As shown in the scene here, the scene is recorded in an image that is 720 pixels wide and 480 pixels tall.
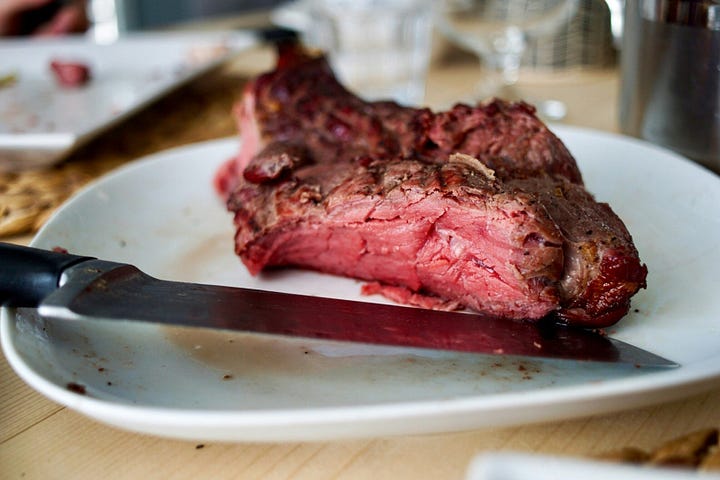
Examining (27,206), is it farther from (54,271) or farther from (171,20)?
(171,20)

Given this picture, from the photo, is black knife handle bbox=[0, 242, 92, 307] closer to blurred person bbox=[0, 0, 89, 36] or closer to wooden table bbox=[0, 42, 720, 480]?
wooden table bbox=[0, 42, 720, 480]

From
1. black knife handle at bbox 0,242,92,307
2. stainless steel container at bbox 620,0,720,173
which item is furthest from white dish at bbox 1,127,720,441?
stainless steel container at bbox 620,0,720,173

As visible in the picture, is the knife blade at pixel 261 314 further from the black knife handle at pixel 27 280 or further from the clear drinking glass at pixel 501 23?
the clear drinking glass at pixel 501 23

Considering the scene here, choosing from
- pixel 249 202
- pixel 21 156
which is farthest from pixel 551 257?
pixel 21 156

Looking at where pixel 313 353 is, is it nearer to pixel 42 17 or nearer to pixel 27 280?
pixel 27 280

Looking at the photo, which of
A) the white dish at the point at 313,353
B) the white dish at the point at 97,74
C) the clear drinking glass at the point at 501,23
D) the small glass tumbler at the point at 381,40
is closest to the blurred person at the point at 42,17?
the white dish at the point at 97,74

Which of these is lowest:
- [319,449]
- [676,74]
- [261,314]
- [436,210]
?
[319,449]

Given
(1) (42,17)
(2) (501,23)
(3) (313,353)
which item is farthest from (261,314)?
(1) (42,17)
